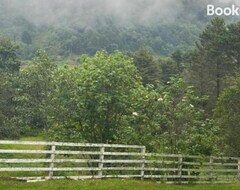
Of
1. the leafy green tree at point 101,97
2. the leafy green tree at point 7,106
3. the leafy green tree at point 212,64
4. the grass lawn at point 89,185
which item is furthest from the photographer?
the leafy green tree at point 212,64

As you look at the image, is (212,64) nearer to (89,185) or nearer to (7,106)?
(7,106)

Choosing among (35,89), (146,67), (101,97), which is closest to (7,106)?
(35,89)

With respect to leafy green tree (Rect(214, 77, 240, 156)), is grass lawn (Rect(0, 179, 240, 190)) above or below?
below

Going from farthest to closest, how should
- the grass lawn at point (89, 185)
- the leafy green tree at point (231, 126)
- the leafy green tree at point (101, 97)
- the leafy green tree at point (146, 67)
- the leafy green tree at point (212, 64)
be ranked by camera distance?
the leafy green tree at point (146, 67) < the leafy green tree at point (212, 64) < the leafy green tree at point (231, 126) < the leafy green tree at point (101, 97) < the grass lawn at point (89, 185)

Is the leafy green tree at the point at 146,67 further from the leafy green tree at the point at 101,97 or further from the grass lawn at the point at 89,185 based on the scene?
Result: the grass lawn at the point at 89,185

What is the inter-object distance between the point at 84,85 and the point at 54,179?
715 centimetres

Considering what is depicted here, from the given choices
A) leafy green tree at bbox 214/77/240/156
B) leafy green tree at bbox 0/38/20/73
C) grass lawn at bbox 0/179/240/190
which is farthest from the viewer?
leafy green tree at bbox 0/38/20/73

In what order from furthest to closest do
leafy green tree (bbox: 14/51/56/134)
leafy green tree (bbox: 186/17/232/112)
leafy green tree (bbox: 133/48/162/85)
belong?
leafy green tree (bbox: 133/48/162/85) → leafy green tree (bbox: 186/17/232/112) → leafy green tree (bbox: 14/51/56/134)

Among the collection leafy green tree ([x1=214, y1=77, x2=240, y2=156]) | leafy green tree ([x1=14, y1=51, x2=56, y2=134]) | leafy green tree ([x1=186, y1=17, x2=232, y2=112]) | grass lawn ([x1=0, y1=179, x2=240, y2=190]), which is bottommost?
grass lawn ([x1=0, y1=179, x2=240, y2=190])

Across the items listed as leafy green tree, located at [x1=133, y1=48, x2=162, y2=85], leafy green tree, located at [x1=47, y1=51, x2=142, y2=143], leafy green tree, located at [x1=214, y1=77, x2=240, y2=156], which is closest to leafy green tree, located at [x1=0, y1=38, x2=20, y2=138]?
leafy green tree, located at [x1=133, y1=48, x2=162, y2=85]

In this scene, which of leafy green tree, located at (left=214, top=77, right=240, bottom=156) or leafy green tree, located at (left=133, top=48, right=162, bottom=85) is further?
leafy green tree, located at (left=133, top=48, right=162, bottom=85)

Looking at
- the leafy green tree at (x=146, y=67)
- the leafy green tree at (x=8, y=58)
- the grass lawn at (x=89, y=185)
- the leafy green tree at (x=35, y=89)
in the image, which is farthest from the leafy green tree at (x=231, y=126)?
the leafy green tree at (x=8, y=58)

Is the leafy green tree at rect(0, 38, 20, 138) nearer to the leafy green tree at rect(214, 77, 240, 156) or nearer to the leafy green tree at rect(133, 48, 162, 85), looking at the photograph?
the leafy green tree at rect(133, 48, 162, 85)

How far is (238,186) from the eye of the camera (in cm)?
2202
